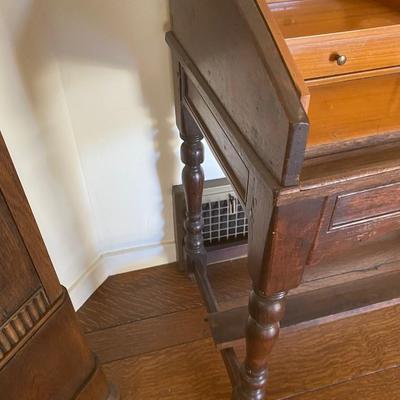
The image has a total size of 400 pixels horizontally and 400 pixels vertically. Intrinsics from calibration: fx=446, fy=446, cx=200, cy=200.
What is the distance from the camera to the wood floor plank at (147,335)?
1.20 meters

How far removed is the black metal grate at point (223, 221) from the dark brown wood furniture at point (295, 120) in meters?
0.45

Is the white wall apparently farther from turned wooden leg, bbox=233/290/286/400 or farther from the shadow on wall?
turned wooden leg, bbox=233/290/286/400

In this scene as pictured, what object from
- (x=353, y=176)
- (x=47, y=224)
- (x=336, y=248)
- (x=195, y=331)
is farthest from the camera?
(x=195, y=331)

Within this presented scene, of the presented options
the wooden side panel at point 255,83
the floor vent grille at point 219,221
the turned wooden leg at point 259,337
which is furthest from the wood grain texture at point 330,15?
the floor vent grille at point 219,221

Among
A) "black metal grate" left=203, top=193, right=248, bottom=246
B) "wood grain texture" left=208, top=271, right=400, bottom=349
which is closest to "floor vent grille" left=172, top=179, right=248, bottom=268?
"black metal grate" left=203, top=193, right=248, bottom=246

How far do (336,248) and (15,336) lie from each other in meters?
0.54

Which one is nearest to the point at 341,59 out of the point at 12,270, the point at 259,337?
the point at 259,337

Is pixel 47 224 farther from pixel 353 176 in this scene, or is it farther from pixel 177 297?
pixel 353 176

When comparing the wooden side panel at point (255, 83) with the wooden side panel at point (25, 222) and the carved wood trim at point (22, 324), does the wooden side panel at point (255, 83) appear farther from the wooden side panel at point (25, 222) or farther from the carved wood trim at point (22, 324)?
the carved wood trim at point (22, 324)

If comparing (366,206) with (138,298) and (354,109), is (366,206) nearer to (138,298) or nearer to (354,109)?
(354,109)

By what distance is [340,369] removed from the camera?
1145mm

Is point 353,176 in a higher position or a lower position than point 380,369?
higher

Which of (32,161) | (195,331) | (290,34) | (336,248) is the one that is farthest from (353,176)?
(195,331)

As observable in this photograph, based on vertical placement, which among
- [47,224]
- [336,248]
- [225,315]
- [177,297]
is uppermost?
[336,248]
